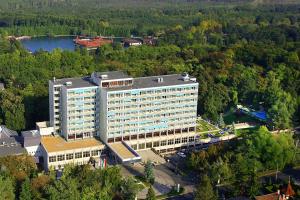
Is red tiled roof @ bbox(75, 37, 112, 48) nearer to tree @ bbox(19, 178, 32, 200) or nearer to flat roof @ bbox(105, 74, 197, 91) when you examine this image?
flat roof @ bbox(105, 74, 197, 91)

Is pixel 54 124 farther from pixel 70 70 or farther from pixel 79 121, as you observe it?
pixel 70 70

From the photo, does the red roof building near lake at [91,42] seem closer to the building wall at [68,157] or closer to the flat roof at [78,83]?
the flat roof at [78,83]

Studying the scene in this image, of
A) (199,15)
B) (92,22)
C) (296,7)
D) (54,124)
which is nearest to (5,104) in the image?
(54,124)

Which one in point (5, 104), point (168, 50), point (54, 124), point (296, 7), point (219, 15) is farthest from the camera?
point (296, 7)

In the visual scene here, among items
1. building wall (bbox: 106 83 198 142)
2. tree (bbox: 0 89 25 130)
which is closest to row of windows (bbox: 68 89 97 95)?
building wall (bbox: 106 83 198 142)

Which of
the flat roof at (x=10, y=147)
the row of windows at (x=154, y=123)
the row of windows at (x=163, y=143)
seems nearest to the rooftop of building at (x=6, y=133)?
the flat roof at (x=10, y=147)
